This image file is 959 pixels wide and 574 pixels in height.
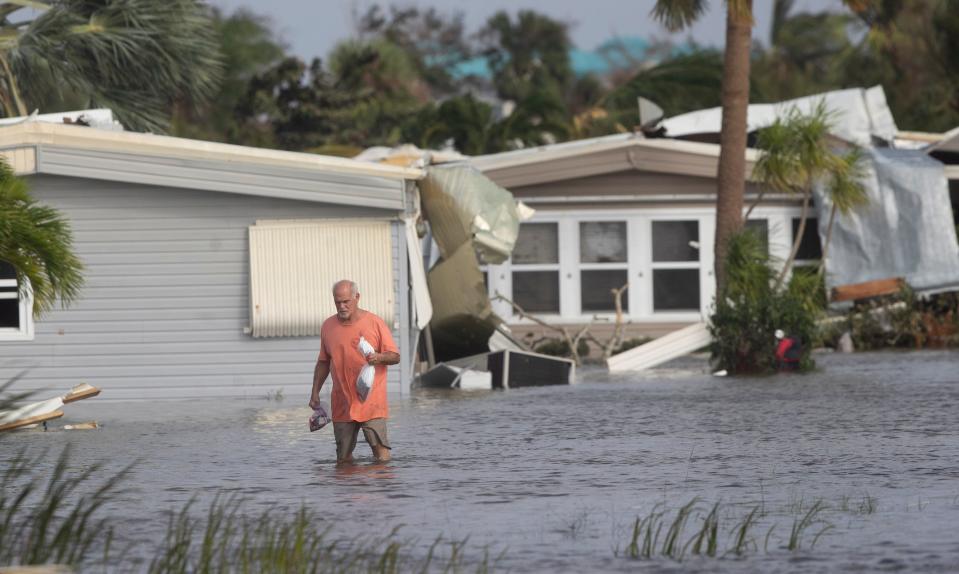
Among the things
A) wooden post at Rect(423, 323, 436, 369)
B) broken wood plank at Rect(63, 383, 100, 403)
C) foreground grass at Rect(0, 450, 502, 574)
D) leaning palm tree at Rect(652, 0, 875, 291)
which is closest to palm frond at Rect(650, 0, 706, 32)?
leaning palm tree at Rect(652, 0, 875, 291)

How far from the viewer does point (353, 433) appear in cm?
1418

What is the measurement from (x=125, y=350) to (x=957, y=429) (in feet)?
33.8

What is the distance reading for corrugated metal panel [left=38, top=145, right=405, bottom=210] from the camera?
832 inches

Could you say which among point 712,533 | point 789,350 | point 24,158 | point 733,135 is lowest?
point 712,533

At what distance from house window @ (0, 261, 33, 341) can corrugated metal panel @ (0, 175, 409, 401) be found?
0.42 ft

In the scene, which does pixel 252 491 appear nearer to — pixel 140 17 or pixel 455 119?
pixel 140 17

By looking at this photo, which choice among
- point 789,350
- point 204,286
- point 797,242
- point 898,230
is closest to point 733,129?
point 797,242

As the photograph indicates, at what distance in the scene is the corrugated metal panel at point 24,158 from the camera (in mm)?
20828

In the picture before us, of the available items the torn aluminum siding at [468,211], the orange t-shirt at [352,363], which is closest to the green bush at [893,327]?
the torn aluminum siding at [468,211]

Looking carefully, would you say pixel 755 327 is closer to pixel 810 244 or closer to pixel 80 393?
pixel 810 244

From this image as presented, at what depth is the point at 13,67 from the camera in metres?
27.4

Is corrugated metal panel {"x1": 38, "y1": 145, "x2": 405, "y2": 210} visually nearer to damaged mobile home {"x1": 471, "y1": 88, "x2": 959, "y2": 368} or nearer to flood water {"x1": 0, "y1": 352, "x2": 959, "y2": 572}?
flood water {"x1": 0, "y1": 352, "x2": 959, "y2": 572}

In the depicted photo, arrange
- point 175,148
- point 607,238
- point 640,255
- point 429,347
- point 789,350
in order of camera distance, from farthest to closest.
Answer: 1. point 607,238
2. point 640,255
3. point 429,347
4. point 789,350
5. point 175,148

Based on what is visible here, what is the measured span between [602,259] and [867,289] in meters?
4.24
